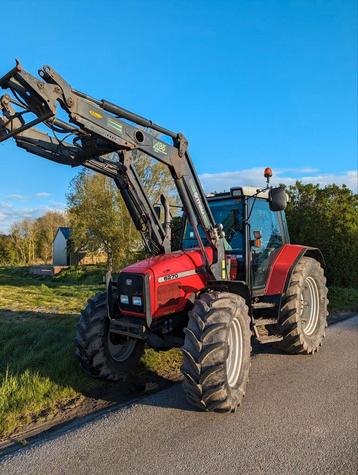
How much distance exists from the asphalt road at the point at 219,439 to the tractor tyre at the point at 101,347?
674 mm

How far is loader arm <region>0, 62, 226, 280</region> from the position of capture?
3.30 meters

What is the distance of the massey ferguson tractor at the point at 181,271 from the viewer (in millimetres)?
3641

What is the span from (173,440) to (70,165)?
2908 mm

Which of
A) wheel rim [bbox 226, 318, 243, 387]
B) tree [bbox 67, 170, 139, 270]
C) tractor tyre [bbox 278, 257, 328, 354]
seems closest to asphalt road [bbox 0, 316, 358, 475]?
wheel rim [bbox 226, 318, 243, 387]

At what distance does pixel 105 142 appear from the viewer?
13.0ft

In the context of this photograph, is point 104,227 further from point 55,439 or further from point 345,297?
point 55,439

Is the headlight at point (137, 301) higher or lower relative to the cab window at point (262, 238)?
lower

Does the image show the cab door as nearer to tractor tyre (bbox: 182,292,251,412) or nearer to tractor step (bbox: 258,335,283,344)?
tractor step (bbox: 258,335,283,344)

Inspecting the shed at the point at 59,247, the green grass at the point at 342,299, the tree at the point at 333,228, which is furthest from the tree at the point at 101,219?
the shed at the point at 59,247

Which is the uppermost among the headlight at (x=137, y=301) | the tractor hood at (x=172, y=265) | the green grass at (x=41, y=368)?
the tractor hood at (x=172, y=265)

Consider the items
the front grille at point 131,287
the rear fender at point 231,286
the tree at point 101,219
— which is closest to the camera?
the front grille at point 131,287

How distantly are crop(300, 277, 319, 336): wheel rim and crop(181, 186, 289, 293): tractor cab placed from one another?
2.57 feet

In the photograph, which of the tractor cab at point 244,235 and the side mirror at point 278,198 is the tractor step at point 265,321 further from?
the side mirror at point 278,198

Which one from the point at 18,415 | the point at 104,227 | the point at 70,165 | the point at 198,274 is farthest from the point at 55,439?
the point at 104,227
